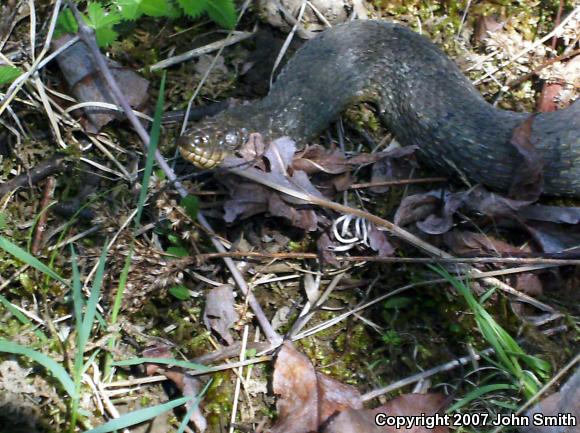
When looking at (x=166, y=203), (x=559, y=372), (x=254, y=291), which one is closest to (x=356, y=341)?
(x=254, y=291)

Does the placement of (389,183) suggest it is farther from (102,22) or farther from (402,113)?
(102,22)

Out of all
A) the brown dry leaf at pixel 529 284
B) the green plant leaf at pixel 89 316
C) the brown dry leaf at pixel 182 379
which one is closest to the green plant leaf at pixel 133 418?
the brown dry leaf at pixel 182 379

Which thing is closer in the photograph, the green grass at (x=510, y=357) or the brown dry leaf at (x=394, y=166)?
the green grass at (x=510, y=357)

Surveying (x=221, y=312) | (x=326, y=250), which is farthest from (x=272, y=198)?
(x=221, y=312)

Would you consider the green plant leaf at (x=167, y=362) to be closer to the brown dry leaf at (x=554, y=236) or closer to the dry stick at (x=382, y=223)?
the dry stick at (x=382, y=223)

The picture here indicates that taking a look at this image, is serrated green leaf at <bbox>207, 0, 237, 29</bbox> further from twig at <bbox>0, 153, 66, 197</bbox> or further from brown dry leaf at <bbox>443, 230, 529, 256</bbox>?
brown dry leaf at <bbox>443, 230, 529, 256</bbox>

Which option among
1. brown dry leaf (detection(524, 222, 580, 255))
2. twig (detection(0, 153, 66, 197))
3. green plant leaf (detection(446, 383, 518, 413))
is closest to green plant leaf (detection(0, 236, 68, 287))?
twig (detection(0, 153, 66, 197))
